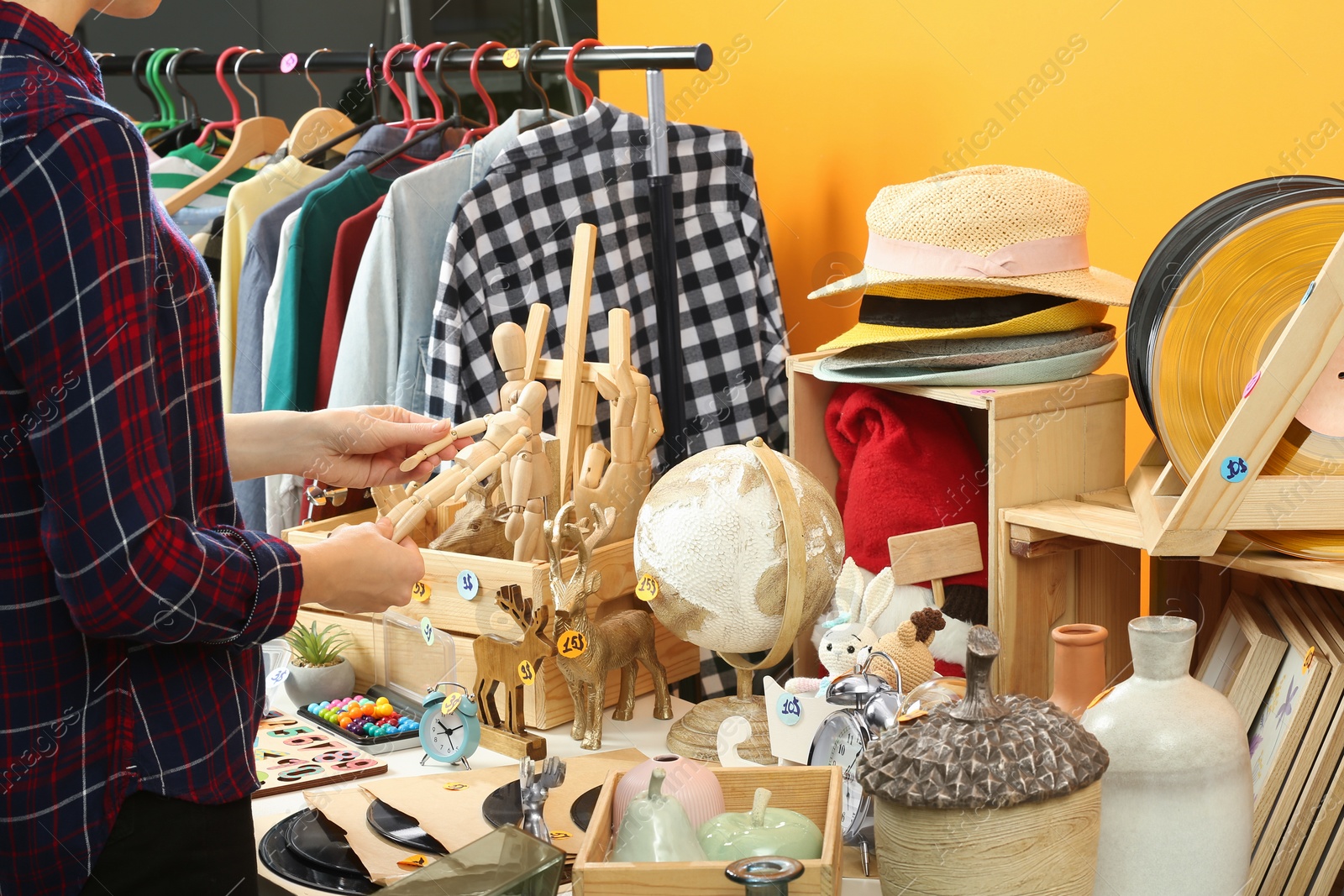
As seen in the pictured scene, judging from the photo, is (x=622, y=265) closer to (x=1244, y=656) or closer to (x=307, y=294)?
(x=307, y=294)

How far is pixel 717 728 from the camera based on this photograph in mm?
1332

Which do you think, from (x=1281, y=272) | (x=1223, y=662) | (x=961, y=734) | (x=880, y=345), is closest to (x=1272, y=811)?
(x=1223, y=662)

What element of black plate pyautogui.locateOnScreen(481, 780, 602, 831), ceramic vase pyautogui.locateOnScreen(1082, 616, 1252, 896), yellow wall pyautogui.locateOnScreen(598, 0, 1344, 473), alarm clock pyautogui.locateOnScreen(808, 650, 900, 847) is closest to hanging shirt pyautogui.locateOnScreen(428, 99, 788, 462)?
yellow wall pyautogui.locateOnScreen(598, 0, 1344, 473)

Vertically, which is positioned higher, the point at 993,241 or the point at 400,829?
the point at 993,241

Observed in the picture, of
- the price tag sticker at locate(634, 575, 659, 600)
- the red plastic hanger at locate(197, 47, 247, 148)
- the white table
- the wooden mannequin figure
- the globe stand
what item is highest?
the red plastic hanger at locate(197, 47, 247, 148)

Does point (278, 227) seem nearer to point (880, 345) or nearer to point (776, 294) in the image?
point (776, 294)

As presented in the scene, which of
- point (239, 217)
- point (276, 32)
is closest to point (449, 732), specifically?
point (239, 217)

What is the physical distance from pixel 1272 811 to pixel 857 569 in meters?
0.44

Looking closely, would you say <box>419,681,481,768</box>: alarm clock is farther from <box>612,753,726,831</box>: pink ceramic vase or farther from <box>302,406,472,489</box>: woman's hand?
<box>612,753,726,831</box>: pink ceramic vase

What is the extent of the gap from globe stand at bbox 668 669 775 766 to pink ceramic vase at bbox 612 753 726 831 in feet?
1.13

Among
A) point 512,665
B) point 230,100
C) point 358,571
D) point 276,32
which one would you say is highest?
point 276,32

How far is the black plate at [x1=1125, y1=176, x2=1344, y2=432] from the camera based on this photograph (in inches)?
40.1

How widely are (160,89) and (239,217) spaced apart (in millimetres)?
564

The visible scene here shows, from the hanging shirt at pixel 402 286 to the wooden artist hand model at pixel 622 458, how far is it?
0.39m
